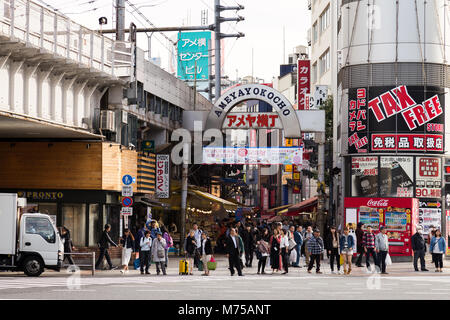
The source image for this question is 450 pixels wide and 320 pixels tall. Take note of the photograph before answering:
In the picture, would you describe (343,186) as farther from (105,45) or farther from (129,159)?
(105,45)

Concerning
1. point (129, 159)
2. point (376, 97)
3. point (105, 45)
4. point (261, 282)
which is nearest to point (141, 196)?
point (129, 159)

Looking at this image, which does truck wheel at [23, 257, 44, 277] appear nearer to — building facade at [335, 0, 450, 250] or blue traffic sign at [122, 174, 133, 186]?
blue traffic sign at [122, 174, 133, 186]

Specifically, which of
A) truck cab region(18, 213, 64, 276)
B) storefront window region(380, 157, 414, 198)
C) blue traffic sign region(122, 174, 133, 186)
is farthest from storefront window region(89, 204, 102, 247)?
storefront window region(380, 157, 414, 198)

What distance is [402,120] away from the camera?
4234 centimetres

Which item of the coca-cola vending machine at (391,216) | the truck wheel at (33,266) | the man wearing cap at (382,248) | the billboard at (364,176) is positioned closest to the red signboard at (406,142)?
the billboard at (364,176)

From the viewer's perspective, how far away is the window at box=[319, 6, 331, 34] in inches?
2633

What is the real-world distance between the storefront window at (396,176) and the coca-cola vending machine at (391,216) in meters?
1.48

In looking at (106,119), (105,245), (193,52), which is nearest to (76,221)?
(105,245)

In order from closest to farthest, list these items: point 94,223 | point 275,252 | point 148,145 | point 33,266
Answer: point 33,266, point 275,252, point 94,223, point 148,145

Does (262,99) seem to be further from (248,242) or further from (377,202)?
(248,242)

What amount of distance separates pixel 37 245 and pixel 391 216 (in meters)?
18.1

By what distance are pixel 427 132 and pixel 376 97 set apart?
2984mm

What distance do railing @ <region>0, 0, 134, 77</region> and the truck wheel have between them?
6793mm

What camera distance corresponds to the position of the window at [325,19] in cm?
6688
